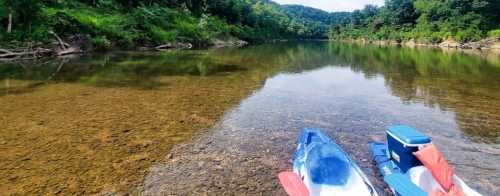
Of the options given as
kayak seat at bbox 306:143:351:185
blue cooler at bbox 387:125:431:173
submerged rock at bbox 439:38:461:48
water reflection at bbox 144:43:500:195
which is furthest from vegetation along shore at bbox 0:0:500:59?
blue cooler at bbox 387:125:431:173

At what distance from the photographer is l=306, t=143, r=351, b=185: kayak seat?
6.61 meters

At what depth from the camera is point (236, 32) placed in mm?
86812

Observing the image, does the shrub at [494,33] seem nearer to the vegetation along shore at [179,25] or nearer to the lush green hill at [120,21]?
the vegetation along shore at [179,25]

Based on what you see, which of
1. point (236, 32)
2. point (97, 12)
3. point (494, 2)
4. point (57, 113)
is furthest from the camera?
point (236, 32)

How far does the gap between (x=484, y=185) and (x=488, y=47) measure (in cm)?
7540

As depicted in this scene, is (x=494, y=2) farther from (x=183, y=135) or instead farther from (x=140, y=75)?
(x=183, y=135)

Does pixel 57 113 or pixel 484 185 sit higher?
pixel 57 113

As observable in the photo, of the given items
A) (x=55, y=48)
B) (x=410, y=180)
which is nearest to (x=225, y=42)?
(x=55, y=48)

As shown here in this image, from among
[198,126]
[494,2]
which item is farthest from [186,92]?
[494,2]

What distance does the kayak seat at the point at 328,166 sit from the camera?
21.7 ft

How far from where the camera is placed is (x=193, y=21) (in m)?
68.9

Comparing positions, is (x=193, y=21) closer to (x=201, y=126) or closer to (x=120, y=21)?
(x=120, y=21)

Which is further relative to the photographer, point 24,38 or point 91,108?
point 24,38

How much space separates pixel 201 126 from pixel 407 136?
6.60 metres
